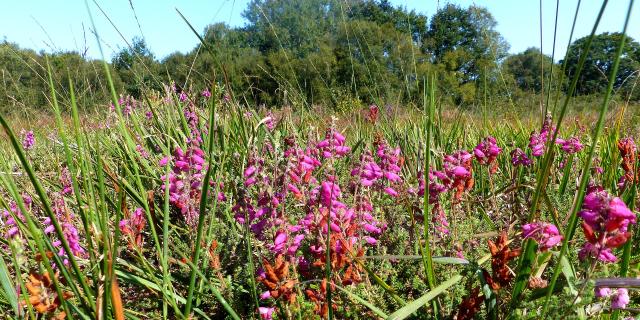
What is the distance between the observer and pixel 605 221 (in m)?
0.94

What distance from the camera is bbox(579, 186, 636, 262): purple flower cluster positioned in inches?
36.1

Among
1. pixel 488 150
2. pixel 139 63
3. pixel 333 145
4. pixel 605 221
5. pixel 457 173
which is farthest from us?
pixel 139 63

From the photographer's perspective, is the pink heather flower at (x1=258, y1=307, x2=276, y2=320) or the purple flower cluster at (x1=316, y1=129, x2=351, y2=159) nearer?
the pink heather flower at (x1=258, y1=307, x2=276, y2=320)

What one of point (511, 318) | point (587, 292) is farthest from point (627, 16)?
point (511, 318)

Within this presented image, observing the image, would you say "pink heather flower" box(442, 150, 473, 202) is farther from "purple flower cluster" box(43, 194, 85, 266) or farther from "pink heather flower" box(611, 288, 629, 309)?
"purple flower cluster" box(43, 194, 85, 266)

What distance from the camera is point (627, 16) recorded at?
0.69 m

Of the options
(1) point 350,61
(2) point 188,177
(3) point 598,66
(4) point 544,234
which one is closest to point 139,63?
(2) point 188,177

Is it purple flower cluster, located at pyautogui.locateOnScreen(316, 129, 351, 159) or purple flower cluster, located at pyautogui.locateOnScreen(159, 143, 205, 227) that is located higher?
purple flower cluster, located at pyautogui.locateOnScreen(316, 129, 351, 159)

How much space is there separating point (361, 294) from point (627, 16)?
1.15 m

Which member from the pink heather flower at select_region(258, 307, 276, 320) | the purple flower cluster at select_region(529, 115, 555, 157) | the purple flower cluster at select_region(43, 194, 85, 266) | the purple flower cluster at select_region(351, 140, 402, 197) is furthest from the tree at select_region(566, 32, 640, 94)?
the purple flower cluster at select_region(43, 194, 85, 266)

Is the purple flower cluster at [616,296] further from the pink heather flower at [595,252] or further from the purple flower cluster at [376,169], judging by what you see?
the purple flower cluster at [376,169]

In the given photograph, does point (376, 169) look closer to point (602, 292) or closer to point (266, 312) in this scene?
point (266, 312)

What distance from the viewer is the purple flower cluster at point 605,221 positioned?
0.92 m

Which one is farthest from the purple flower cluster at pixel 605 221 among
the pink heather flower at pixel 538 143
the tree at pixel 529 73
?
the pink heather flower at pixel 538 143
